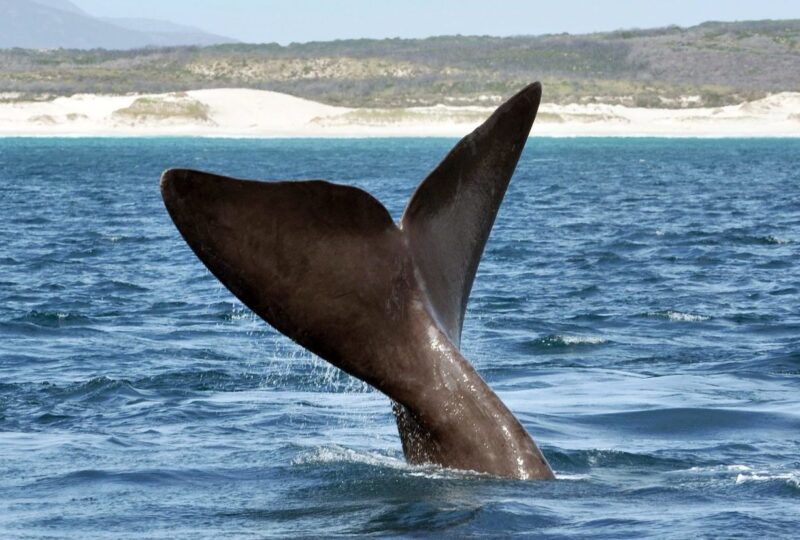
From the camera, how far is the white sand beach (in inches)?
4449

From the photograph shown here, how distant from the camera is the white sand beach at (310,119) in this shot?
371ft

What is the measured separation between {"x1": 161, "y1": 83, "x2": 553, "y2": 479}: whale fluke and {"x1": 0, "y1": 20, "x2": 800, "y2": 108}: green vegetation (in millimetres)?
124050

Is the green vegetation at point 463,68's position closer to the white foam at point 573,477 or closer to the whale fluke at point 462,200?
the white foam at point 573,477

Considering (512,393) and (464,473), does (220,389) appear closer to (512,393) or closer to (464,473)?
(512,393)

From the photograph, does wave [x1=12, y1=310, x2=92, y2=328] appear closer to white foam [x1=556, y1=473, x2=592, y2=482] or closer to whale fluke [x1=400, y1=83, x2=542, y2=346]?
white foam [x1=556, y1=473, x2=592, y2=482]

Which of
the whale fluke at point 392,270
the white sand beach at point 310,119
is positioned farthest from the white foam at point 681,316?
the white sand beach at point 310,119

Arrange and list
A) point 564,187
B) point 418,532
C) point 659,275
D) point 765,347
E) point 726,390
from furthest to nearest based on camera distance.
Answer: point 564,187
point 659,275
point 765,347
point 726,390
point 418,532

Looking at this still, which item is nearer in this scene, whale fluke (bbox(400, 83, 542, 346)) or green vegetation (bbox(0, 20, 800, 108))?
whale fluke (bbox(400, 83, 542, 346))

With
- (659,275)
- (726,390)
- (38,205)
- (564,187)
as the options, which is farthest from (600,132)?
(726,390)

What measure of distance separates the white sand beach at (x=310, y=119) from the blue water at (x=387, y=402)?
88169 mm

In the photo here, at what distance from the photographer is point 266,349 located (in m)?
13.7

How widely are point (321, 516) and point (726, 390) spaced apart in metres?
4.88

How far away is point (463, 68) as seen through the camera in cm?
16475

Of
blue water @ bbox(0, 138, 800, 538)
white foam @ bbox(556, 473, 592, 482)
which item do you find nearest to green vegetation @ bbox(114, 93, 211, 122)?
blue water @ bbox(0, 138, 800, 538)
